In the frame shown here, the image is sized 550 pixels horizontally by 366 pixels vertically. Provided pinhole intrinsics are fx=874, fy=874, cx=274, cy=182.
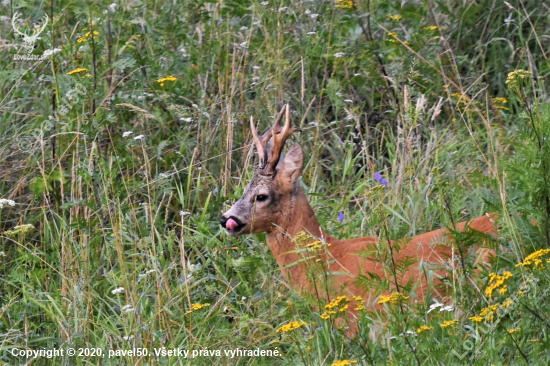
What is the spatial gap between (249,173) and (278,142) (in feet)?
2.65

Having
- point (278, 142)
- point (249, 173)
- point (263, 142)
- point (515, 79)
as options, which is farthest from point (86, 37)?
point (515, 79)

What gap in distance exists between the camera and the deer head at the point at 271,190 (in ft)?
13.4

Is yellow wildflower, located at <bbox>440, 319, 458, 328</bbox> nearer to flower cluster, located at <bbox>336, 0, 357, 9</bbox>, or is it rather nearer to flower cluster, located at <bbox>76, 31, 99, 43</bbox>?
flower cluster, located at <bbox>76, 31, 99, 43</bbox>

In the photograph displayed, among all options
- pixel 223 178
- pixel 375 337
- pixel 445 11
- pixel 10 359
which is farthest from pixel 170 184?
pixel 445 11

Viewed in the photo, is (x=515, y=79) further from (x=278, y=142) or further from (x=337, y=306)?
(x=278, y=142)

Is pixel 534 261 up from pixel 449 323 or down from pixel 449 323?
up

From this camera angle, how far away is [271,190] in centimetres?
418

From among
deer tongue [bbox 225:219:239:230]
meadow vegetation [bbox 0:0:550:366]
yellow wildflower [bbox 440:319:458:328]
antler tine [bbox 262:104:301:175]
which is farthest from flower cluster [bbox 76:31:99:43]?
yellow wildflower [bbox 440:319:458:328]

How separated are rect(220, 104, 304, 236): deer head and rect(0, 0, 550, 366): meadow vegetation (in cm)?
19

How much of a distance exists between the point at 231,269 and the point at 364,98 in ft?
7.11

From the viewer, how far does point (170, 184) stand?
15.4 feet

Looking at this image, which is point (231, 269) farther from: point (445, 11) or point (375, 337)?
point (445, 11)

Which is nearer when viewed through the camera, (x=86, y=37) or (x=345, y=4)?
(x=86, y=37)

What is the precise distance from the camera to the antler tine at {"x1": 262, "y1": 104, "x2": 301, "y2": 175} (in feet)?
13.4
